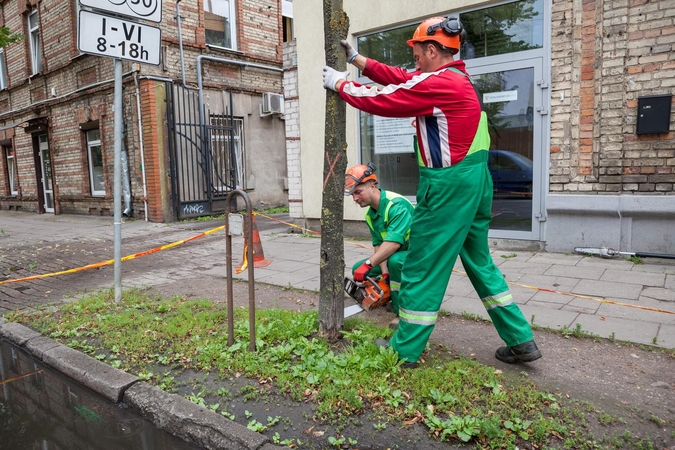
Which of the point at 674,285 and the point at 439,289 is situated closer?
the point at 439,289

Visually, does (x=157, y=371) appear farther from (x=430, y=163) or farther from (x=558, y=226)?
(x=558, y=226)

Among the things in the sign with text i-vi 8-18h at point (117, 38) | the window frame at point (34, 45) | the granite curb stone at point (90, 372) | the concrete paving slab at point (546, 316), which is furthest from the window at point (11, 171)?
the concrete paving slab at point (546, 316)

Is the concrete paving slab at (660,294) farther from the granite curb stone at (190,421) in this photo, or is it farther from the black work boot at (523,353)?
the granite curb stone at (190,421)

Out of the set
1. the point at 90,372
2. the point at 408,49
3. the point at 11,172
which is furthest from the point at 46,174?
the point at 90,372

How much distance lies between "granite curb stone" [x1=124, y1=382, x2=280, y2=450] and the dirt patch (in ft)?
0.34

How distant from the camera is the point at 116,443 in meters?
2.82

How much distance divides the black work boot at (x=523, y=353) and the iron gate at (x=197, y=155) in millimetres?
10490

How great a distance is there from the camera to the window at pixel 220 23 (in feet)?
43.9

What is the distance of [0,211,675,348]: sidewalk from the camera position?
4094 millimetres

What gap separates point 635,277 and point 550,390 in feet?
10.4

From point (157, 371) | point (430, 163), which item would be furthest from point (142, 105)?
point (430, 163)

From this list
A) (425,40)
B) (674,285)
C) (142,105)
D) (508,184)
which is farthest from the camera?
(142,105)

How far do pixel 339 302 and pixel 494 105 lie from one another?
4849mm

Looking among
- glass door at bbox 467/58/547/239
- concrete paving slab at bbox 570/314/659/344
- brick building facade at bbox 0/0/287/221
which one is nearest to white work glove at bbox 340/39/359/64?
concrete paving slab at bbox 570/314/659/344
